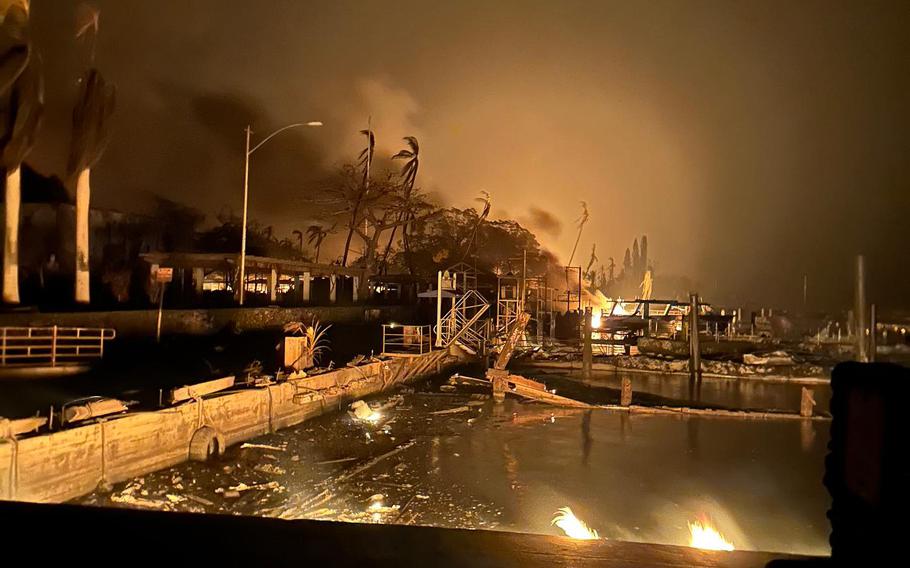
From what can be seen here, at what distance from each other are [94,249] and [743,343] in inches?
1795

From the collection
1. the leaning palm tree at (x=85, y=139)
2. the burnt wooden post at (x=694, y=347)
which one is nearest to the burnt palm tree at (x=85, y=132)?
the leaning palm tree at (x=85, y=139)

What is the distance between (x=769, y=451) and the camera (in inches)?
642

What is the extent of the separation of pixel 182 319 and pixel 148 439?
11.8 m

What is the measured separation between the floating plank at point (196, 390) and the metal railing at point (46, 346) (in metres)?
4.90

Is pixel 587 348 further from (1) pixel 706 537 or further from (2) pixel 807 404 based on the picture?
(1) pixel 706 537

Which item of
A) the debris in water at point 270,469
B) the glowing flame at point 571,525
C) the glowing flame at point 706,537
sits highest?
the debris in water at point 270,469

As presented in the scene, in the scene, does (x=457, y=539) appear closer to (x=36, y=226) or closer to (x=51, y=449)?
(x=51, y=449)

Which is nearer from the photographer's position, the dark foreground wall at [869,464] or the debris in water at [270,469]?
the dark foreground wall at [869,464]

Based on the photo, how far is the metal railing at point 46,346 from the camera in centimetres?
1605

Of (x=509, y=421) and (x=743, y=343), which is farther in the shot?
(x=743, y=343)

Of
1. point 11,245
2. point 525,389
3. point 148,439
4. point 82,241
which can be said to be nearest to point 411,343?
point 525,389

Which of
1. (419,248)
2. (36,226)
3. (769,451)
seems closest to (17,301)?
A: (36,226)

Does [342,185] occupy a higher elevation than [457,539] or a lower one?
higher

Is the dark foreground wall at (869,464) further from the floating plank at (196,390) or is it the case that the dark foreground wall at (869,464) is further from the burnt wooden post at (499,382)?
the burnt wooden post at (499,382)
